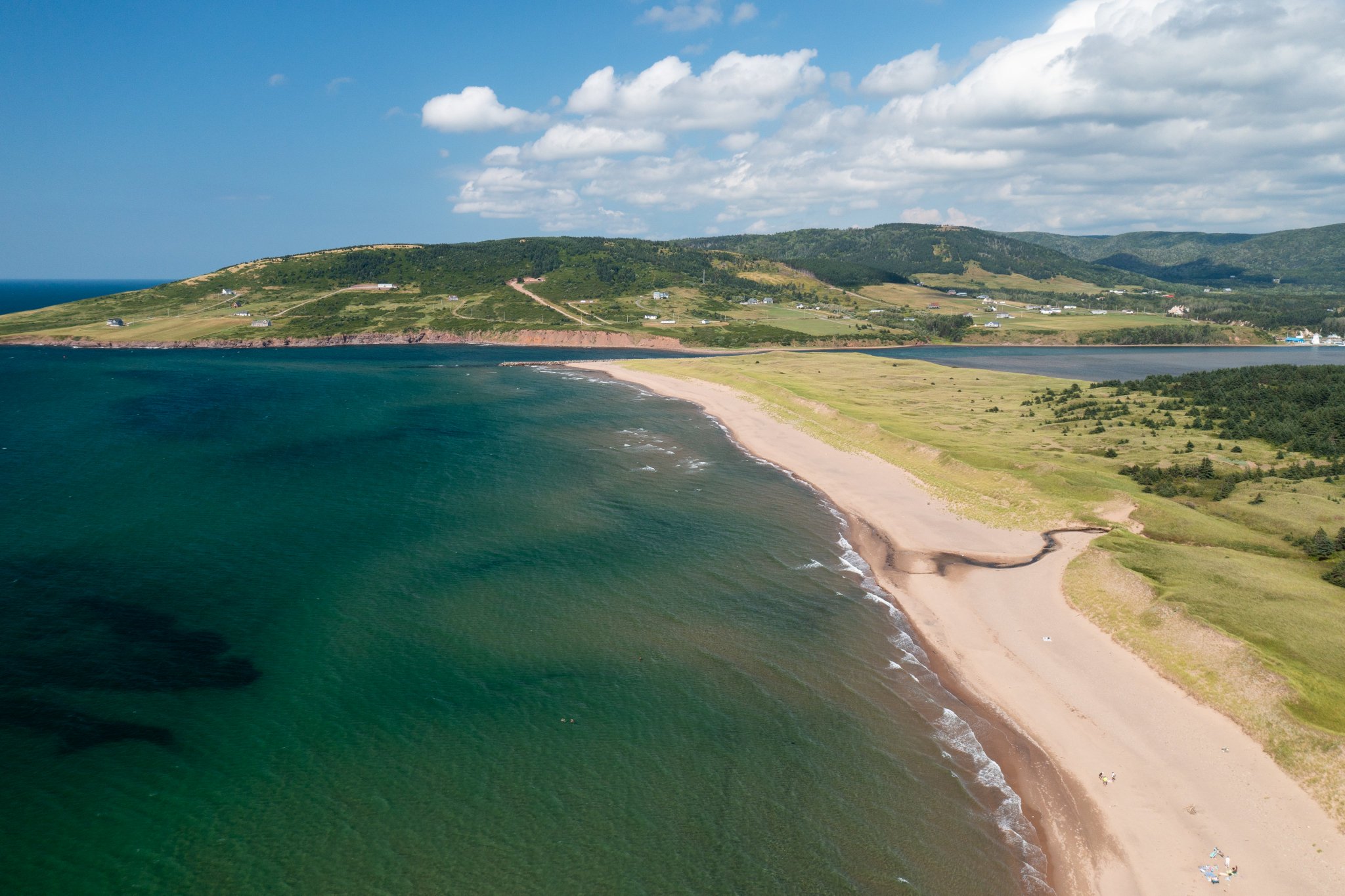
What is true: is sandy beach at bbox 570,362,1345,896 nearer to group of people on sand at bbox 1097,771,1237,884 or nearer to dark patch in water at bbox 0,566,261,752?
group of people on sand at bbox 1097,771,1237,884

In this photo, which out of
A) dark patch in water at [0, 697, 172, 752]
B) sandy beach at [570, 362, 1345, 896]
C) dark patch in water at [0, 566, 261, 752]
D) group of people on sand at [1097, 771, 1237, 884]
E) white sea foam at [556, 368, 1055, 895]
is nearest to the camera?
group of people on sand at [1097, 771, 1237, 884]

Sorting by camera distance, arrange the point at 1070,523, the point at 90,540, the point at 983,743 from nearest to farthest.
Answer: the point at 983,743, the point at 90,540, the point at 1070,523

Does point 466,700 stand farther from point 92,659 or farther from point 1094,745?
point 1094,745

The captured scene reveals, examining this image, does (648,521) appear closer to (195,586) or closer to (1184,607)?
(195,586)

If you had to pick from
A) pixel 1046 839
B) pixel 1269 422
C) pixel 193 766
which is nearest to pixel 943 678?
pixel 1046 839

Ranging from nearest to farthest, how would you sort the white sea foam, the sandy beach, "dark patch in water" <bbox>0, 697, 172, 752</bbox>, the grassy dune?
the sandy beach, the white sea foam, "dark patch in water" <bbox>0, 697, 172, 752</bbox>, the grassy dune

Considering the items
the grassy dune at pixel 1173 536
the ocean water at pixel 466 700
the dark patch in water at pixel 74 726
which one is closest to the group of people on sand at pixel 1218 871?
the ocean water at pixel 466 700

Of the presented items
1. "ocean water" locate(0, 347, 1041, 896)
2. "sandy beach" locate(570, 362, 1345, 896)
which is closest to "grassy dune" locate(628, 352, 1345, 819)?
"sandy beach" locate(570, 362, 1345, 896)
